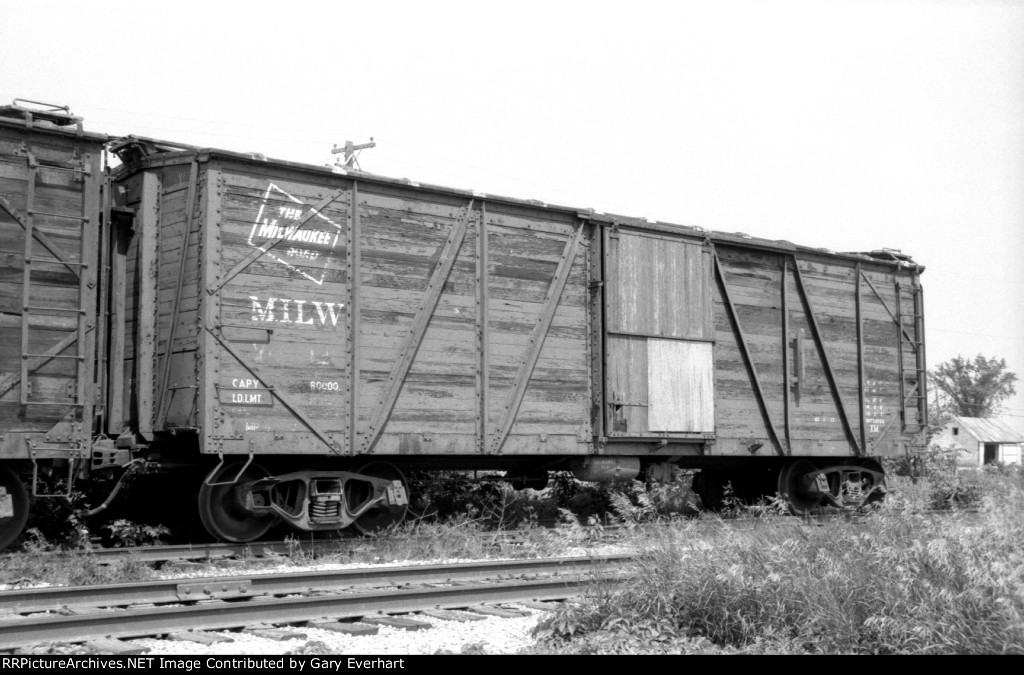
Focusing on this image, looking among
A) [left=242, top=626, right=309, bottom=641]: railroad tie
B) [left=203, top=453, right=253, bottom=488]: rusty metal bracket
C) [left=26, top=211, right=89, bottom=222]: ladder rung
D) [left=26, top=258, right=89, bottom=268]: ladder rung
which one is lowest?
[left=242, top=626, right=309, bottom=641]: railroad tie

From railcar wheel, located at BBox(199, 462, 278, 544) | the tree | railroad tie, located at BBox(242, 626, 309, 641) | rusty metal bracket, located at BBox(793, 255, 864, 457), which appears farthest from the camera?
the tree

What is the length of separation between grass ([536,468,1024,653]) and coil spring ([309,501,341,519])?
4.84 meters

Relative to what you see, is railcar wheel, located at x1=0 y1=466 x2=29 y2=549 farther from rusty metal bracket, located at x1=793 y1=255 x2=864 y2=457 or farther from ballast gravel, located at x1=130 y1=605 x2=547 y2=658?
rusty metal bracket, located at x1=793 y1=255 x2=864 y2=457

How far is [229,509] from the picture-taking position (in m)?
11.0

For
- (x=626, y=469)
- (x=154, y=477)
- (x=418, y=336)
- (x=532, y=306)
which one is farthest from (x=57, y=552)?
(x=626, y=469)

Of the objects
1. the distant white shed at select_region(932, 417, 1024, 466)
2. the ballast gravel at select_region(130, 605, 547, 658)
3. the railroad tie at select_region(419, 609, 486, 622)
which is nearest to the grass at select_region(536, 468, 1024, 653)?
the ballast gravel at select_region(130, 605, 547, 658)

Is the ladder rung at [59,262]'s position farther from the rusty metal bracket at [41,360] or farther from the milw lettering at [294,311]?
the milw lettering at [294,311]

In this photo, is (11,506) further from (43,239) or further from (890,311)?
(890,311)

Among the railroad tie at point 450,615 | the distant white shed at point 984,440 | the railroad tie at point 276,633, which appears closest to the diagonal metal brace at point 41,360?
the railroad tie at point 276,633

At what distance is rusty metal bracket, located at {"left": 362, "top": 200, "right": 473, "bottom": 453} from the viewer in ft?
37.3

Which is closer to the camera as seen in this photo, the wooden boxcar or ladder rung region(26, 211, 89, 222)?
ladder rung region(26, 211, 89, 222)

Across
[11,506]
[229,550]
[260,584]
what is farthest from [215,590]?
[11,506]

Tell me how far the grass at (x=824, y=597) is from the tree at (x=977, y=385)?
262 feet

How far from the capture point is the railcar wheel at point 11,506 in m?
9.56
